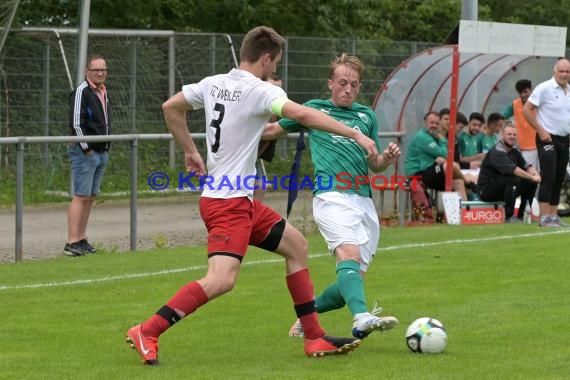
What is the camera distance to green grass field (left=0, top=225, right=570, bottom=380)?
7.70 m

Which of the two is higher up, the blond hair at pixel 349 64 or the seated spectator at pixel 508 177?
the blond hair at pixel 349 64

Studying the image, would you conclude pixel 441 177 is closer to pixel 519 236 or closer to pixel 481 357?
pixel 519 236

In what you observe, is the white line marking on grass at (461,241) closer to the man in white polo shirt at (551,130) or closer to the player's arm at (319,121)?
the man in white polo shirt at (551,130)

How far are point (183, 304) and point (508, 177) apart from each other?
11.2 meters

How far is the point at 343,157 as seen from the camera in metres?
8.91

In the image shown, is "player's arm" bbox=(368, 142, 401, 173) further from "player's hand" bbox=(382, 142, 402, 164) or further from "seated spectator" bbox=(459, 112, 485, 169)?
"seated spectator" bbox=(459, 112, 485, 169)

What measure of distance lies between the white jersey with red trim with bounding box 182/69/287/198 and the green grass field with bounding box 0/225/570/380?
104cm

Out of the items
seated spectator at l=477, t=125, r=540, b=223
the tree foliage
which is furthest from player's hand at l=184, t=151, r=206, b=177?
the tree foliage

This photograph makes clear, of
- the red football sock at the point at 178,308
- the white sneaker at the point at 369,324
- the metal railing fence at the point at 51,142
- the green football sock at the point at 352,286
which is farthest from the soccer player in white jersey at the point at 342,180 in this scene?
the metal railing fence at the point at 51,142

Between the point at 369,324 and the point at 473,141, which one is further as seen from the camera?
the point at 473,141

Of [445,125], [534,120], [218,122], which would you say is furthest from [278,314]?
[445,125]

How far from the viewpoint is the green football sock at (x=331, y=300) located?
29.0 feet

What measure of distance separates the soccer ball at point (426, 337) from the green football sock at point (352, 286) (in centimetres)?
32

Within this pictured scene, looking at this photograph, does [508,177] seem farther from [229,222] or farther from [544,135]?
[229,222]
